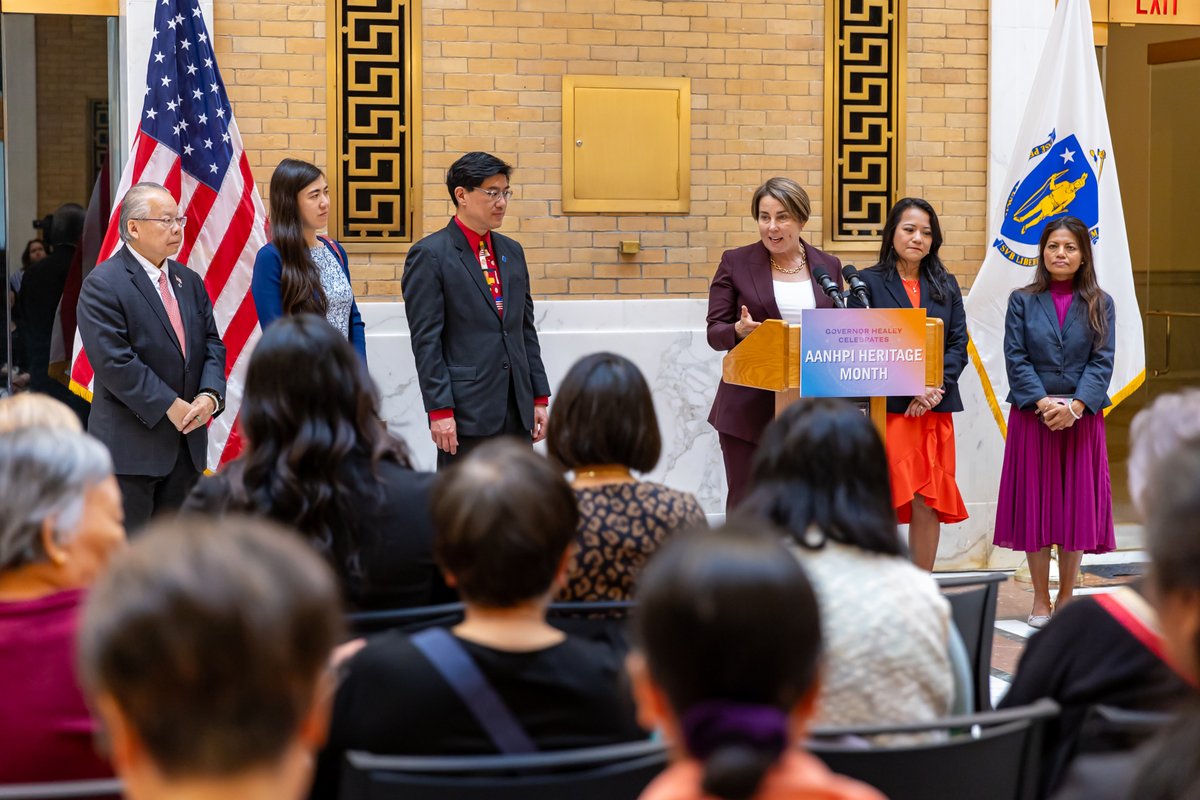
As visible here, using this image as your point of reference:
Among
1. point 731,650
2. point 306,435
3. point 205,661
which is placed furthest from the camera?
point 306,435

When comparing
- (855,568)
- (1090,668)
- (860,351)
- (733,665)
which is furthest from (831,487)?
(860,351)

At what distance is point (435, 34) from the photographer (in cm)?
654

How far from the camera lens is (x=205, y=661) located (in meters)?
1.16

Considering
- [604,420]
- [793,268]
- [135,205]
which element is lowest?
[604,420]

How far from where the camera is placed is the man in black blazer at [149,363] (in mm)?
4789

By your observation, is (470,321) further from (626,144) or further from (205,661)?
(205,661)

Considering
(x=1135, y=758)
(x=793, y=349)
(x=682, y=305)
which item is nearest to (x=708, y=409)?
(x=682, y=305)

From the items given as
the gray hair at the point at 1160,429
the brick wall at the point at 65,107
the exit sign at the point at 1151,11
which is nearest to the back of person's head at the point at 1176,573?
the gray hair at the point at 1160,429

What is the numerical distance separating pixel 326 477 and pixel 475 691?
93 cm

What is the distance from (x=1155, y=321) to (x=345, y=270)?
8.34 metres

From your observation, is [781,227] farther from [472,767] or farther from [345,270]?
[472,767]

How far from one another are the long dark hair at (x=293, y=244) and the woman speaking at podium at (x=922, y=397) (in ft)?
7.28

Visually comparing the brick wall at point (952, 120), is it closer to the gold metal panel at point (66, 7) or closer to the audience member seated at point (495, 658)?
the gold metal panel at point (66, 7)

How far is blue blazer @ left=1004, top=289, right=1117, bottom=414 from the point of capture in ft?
18.4
